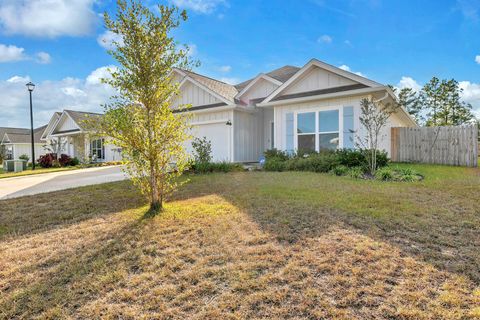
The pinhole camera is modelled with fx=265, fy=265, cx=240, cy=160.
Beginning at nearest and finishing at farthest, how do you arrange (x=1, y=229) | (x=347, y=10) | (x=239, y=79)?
(x=1, y=229) < (x=347, y=10) < (x=239, y=79)

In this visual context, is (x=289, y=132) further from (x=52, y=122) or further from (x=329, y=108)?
(x=52, y=122)

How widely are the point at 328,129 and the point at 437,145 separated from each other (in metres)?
5.62

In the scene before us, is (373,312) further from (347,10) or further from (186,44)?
(347,10)

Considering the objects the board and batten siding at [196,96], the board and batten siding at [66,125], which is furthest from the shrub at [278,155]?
the board and batten siding at [66,125]

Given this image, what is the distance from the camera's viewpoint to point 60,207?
5.69 meters

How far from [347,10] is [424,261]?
11.4m

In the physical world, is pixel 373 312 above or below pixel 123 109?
below

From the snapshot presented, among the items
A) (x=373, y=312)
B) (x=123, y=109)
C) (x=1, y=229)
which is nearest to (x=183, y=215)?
(x=123, y=109)

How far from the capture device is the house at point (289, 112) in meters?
11.0

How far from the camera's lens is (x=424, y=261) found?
9.74ft

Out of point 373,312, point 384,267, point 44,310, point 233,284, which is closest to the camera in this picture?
point 373,312

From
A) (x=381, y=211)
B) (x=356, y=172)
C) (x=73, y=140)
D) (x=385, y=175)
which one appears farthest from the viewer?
(x=73, y=140)

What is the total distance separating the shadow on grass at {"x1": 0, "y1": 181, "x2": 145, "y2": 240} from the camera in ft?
15.0

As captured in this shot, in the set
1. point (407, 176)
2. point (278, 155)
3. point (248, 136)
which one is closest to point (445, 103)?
point (248, 136)
